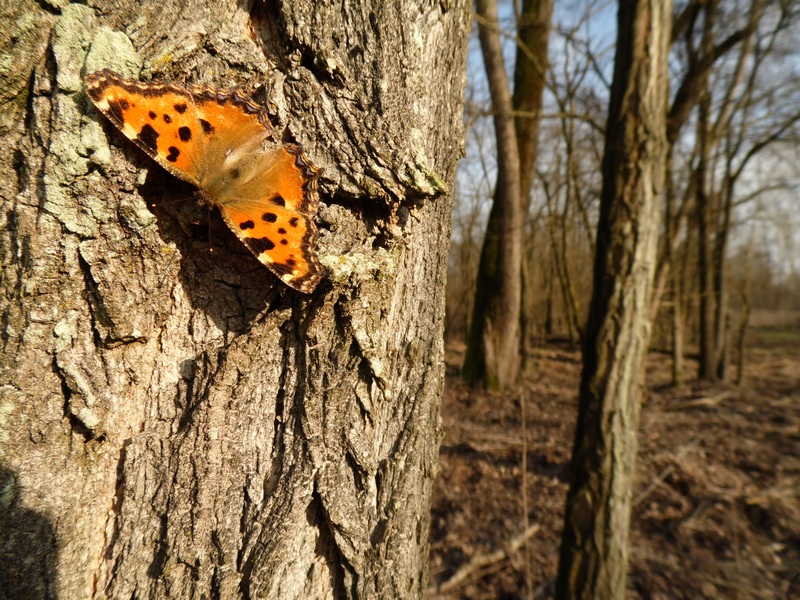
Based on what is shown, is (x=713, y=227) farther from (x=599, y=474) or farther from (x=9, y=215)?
(x=9, y=215)

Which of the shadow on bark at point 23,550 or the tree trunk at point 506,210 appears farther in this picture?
the tree trunk at point 506,210

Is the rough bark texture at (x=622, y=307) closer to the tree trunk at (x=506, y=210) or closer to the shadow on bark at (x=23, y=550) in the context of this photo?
the shadow on bark at (x=23, y=550)

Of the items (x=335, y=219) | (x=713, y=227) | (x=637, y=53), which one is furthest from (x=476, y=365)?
(x=335, y=219)

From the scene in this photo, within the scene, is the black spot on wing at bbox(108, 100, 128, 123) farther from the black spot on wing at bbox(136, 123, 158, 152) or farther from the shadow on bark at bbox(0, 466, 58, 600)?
the shadow on bark at bbox(0, 466, 58, 600)

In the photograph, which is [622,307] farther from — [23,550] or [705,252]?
[705,252]

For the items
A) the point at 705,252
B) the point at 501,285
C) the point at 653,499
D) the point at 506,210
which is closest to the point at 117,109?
the point at 653,499

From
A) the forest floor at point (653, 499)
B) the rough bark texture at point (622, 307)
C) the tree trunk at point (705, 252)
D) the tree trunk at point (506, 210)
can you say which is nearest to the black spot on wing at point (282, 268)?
the forest floor at point (653, 499)
